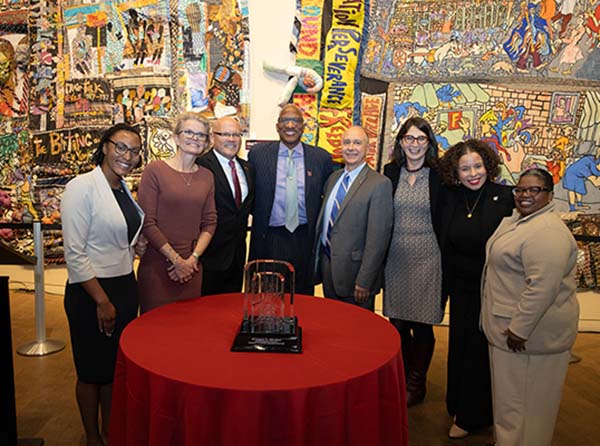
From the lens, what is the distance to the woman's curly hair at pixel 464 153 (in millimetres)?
2822

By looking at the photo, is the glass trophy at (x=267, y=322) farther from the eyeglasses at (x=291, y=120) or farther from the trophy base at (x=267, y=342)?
the eyeglasses at (x=291, y=120)

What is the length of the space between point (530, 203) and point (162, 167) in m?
1.96

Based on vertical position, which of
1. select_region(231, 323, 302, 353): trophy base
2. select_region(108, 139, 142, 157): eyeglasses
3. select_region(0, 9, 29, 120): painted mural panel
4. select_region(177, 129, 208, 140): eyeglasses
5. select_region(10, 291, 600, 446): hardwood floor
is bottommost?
select_region(10, 291, 600, 446): hardwood floor

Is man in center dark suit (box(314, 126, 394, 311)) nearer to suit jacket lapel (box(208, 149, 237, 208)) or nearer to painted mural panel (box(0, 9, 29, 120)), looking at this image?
suit jacket lapel (box(208, 149, 237, 208))

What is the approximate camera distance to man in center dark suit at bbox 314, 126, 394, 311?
2.95 m

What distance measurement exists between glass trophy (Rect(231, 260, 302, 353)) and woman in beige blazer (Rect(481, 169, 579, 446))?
1032 mm

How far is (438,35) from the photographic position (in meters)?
4.80

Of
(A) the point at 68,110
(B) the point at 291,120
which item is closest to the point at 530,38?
(B) the point at 291,120

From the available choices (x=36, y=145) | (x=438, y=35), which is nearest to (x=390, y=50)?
(x=438, y=35)

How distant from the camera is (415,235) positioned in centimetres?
300

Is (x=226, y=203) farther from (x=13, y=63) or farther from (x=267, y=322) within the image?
(x=13, y=63)

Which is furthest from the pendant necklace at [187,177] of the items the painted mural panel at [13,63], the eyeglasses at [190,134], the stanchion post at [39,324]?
the painted mural panel at [13,63]

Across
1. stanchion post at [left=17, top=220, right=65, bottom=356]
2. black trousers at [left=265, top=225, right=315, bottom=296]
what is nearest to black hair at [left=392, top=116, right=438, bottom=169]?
black trousers at [left=265, top=225, right=315, bottom=296]

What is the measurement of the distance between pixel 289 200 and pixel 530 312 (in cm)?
173
